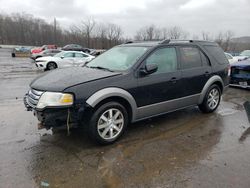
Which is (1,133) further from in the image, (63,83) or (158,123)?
(158,123)

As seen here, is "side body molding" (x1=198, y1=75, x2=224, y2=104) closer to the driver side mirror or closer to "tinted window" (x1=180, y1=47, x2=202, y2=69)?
"tinted window" (x1=180, y1=47, x2=202, y2=69)

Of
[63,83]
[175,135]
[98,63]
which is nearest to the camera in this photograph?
[63,83]

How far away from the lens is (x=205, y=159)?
3.54m

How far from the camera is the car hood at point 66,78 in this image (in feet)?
11.7

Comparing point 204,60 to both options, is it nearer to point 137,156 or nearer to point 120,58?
point 120,58

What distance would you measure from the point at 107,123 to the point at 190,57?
8.36ft

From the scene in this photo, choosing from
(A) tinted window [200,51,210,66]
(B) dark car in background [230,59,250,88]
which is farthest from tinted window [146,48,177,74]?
(B) dark car in background [230,59,250,88]

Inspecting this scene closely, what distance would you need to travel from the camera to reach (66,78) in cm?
382

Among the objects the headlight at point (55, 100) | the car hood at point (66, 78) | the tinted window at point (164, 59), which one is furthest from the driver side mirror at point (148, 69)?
the headlight at point (55, 100)

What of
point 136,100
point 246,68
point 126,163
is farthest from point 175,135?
point 246,68

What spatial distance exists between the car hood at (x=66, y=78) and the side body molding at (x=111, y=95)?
265mm

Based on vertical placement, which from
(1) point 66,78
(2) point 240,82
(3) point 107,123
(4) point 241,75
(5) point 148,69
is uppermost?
(5) point 148,69

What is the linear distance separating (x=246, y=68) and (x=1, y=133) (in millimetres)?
8197

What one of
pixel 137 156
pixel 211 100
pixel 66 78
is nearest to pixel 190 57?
pixel 211 100
